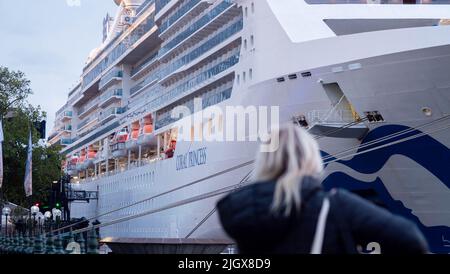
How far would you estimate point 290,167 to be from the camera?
2.70 metres

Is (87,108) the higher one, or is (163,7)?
(163,7)

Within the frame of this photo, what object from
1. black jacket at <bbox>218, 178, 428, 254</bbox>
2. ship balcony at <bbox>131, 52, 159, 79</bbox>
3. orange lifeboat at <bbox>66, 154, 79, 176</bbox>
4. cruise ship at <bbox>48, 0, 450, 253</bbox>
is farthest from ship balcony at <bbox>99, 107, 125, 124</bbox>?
black jacket at <bbox>218, 178, 428, 254</bbox>

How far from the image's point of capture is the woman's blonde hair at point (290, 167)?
8.68 ft

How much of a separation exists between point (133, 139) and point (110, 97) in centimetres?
627

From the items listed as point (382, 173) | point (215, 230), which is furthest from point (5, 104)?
point (382, 173)

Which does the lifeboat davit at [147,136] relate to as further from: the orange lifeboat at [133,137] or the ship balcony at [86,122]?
the ship balcony at [86,122]

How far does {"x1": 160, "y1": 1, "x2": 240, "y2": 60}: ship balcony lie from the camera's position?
21.7 meters

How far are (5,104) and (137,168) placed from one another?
5359 millimetres

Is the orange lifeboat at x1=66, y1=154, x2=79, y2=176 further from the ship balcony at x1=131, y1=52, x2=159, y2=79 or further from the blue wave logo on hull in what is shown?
the blue wave logo on hull

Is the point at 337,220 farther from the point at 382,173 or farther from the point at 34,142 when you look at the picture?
the point at 34,142

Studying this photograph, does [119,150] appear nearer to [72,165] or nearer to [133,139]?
[133,139]

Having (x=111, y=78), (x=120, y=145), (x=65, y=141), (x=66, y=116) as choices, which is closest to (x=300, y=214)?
(x=120, y=145)

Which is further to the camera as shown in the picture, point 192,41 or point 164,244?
point 192,41
